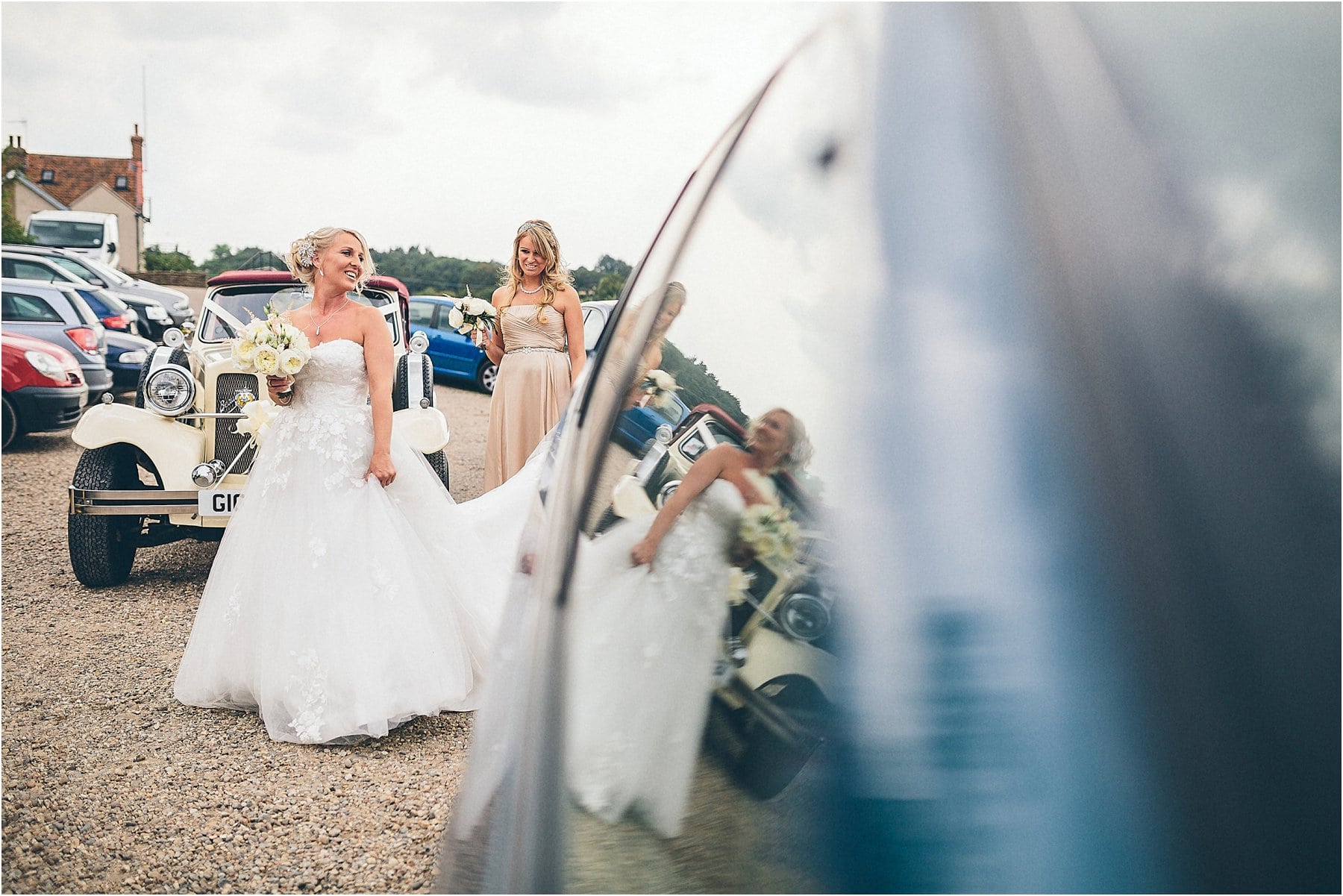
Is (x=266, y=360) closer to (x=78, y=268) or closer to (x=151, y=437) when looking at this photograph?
(x=151, y=437)

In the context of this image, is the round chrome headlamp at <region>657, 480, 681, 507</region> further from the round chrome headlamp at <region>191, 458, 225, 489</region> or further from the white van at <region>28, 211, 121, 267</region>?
the white van at <region>28, 211, 121, 267</region>

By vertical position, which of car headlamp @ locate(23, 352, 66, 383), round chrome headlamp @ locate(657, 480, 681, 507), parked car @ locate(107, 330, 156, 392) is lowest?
parked car @ locate(107, 330, 156, 392)

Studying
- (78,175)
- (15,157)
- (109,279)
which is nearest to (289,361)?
(109,279)

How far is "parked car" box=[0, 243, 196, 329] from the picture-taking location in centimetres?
1653

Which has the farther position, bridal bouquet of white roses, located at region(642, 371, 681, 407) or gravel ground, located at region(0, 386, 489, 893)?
gravel ground, located at region(0, 386, 489, 893)

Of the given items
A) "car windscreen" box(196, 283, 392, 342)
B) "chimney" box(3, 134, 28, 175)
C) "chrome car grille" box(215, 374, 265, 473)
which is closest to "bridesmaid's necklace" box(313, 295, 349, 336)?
"chrome car grille" box(215, 374, 265, 473)

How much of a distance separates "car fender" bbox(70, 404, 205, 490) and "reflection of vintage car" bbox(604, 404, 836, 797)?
4.66m

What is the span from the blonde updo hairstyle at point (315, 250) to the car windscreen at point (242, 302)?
215 centimetres

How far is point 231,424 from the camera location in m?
5.44

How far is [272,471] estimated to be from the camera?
3734 mm

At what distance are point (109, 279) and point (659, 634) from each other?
788 inches

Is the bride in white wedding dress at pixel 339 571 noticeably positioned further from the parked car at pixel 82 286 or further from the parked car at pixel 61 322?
the parked car at pixel 82 286

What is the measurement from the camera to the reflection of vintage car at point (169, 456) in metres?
4.93

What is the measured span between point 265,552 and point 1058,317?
322 cm
